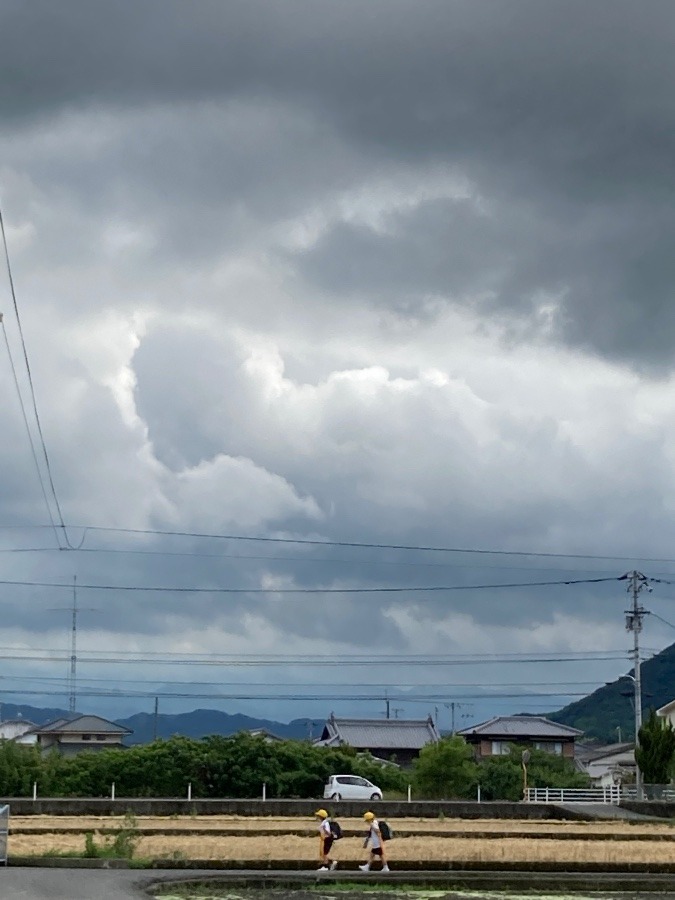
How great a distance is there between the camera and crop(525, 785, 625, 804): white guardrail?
190ft

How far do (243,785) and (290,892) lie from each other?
115 ft

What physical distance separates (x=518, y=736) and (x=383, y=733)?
36.6 ft

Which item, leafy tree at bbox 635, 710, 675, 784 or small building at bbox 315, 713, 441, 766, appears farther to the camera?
small building at bbox 315, 713, 441, 766

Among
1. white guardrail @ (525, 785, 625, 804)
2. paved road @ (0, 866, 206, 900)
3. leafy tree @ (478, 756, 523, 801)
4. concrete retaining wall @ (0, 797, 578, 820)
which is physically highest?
leafy tree @ (478, 756, 523, 801)

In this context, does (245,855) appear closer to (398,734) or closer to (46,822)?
(46,822)

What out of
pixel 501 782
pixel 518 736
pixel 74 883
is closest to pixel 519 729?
pixel 518 736

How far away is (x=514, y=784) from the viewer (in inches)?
2598

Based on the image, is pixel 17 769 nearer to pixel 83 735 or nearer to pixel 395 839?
pixel 395 839

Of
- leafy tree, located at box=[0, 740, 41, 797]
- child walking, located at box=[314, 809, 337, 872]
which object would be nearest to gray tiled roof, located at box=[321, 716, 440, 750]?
leafy tree, located at box=[0, 740, 41, 797]

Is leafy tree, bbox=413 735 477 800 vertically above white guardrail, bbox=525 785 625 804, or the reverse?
leafy tree, bbox=413 735 477 800

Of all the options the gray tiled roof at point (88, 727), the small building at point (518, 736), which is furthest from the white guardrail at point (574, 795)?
the gray tiled roof at point (88, 727)

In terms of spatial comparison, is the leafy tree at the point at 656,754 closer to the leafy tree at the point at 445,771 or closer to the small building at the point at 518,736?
the leafy tree at the point at 445,771

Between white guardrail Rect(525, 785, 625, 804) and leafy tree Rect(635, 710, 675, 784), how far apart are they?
6.38 ft

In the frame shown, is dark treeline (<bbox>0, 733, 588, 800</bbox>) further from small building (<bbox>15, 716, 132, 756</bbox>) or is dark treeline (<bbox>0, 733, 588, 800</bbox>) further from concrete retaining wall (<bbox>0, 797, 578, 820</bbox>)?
small building (<bbox>15, 716, 132, 756</bbox>)
